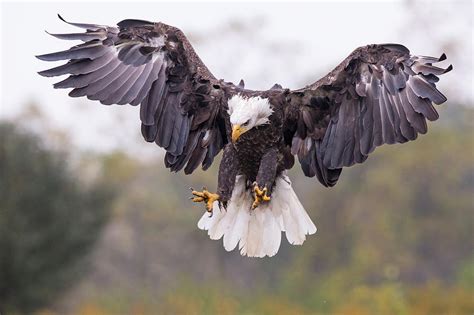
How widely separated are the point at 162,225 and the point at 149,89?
24763 millimetres

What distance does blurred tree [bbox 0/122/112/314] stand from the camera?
18.2m

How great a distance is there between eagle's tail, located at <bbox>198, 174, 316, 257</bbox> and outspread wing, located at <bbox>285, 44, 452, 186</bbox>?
1.29 feet

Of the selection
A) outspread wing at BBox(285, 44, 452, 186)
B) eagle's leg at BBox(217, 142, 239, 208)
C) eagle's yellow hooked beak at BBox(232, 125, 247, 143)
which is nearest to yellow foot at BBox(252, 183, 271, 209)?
eagle's leg at BBox(217, 142, 239, 208)

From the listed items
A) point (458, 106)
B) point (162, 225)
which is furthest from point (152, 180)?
point (458, 106)

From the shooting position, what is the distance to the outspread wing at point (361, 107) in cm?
701

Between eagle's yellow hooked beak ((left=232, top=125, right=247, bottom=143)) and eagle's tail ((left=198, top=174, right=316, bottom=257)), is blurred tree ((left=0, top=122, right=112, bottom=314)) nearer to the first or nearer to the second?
eagle's tail ((left=198, top=174, right=316, bottom=257))

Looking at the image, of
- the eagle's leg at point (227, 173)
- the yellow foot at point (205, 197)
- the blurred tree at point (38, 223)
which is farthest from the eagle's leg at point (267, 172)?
the blurred tree at point (38, 223)

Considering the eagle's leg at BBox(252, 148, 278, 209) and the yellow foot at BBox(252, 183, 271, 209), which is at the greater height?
the eagle's leg at BBox(252, 148, 278, 209)

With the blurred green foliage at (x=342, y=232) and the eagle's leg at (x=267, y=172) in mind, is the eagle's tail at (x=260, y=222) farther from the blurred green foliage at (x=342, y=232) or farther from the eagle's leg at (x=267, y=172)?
the blurred green foliage at (x=342, y=232)

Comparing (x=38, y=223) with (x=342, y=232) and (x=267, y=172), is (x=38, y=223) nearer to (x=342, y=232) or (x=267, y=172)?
(x=267, y=172)

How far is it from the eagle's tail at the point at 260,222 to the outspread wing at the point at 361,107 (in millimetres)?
392

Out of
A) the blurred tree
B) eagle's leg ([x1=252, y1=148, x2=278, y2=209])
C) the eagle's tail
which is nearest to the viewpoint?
eagle's leg ([x1=252, y1=148, x2=278, y2=209])

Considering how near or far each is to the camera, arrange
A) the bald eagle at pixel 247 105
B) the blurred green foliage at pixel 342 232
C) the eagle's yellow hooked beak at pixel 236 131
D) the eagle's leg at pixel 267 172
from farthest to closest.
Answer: the blurred green foliage at pixel 342 232 < the eagle's leg at pixel 267 172 < the bald eagle at pixel 247 105 < the eagle's yellow hooked beak at pixel 236 131

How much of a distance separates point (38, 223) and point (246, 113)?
1286 cm
